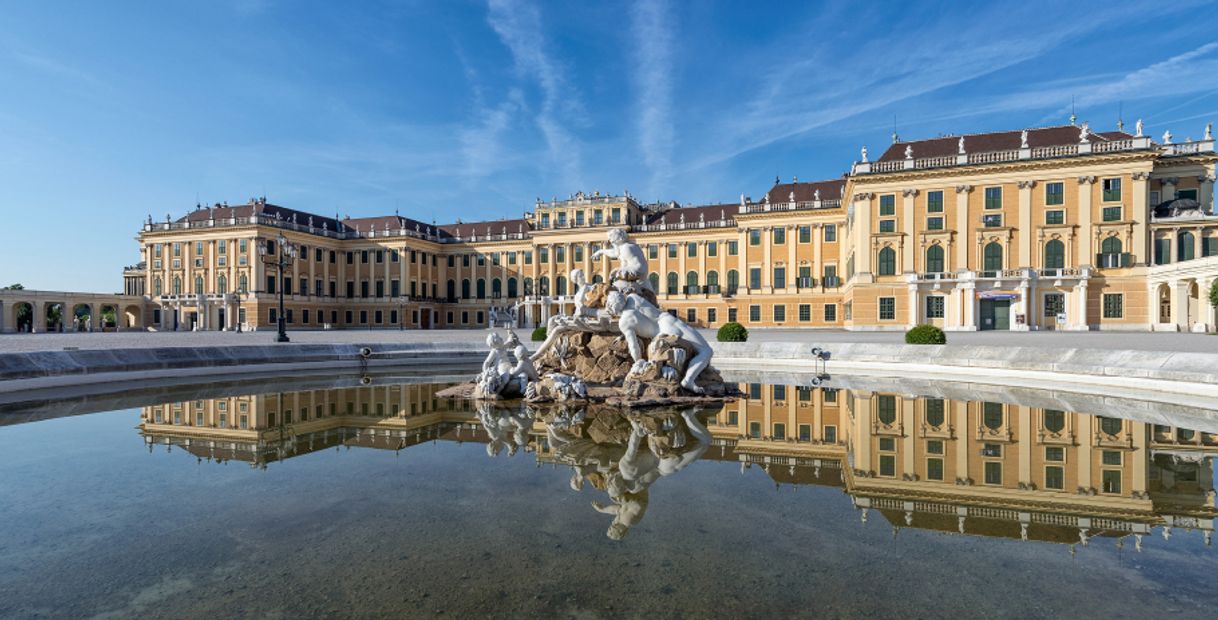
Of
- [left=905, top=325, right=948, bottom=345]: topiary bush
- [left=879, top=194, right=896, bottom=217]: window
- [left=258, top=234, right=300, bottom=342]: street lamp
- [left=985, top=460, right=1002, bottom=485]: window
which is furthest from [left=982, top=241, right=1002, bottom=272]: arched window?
[left=258, top=234, right=300, bottom=342]: street lamp

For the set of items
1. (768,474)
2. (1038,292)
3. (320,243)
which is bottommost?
(768,474)

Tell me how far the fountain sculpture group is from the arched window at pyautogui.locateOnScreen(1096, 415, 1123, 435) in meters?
5.59

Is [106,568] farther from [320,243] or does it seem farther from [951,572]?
[320,243]

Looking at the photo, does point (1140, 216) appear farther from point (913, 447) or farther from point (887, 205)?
point (913, 447)

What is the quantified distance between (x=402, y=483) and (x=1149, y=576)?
5915 millimetres

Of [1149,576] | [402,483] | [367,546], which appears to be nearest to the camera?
[1149,576]

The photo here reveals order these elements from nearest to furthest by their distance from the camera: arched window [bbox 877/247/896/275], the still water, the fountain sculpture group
Answer: the still water → the fountain sculpture group → arched window [bbox 877/247/896/275]

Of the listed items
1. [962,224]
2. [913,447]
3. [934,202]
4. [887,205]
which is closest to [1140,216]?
[962,224]

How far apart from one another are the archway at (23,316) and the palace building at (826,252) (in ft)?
3.69

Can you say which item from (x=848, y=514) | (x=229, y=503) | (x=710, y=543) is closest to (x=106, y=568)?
(x=229, y=503)

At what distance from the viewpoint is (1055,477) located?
221 inches

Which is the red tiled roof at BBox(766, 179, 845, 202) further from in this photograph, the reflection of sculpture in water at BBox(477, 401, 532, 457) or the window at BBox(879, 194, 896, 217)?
the reflection of sculpture in water at BBox(477, 401, 532, 457)

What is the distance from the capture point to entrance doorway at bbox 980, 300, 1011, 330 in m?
Answer: 37.7

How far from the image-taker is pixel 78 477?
225 inches
